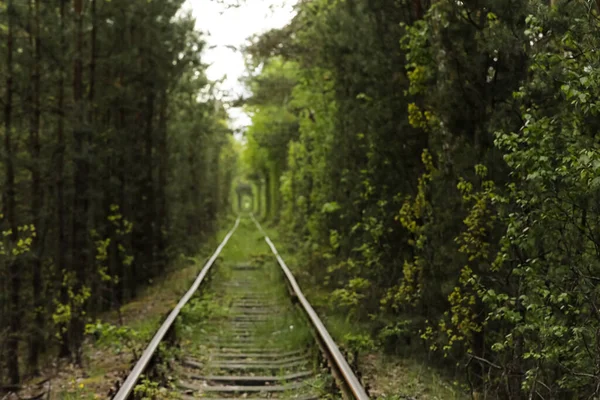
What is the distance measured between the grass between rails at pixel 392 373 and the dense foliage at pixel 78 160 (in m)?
4.20

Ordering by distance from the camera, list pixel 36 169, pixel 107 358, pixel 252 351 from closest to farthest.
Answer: pixel 252 351
pixel 107 358
pixel 36 169

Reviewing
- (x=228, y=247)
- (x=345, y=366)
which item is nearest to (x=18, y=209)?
(x=345, y=366)

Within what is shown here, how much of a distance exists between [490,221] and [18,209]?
10649 mm

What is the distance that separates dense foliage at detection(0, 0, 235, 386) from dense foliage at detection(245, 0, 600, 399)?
188 inches

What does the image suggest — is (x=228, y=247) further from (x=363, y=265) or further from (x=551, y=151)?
(x=551, y=151)

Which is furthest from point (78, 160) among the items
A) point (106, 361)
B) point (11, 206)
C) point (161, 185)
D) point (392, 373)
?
point (161, 185)

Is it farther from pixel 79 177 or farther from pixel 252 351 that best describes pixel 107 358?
pixel 79 177

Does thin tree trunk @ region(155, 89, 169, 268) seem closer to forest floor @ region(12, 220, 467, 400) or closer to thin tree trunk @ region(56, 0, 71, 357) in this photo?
forest floor @ region(12, 220, 467, 400)

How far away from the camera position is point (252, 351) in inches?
376

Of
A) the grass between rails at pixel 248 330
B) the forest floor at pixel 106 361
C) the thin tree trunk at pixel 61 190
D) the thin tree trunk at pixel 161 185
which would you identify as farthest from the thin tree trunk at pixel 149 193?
the thin tree trunk at pixel 61 190

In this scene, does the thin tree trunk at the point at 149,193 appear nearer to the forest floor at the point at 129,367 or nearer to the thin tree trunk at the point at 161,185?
the thin tree trunk at the point at 161,185

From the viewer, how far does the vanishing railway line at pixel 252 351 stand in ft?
23.3

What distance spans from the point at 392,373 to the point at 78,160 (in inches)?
286

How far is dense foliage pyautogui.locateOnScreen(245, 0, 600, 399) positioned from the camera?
4863mm
